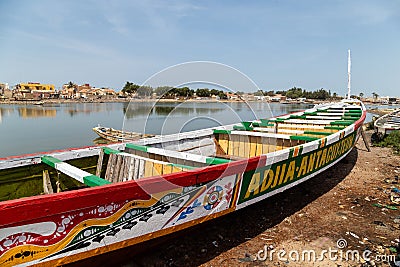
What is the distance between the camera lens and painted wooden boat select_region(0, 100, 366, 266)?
2.13m

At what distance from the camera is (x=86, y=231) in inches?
93.3

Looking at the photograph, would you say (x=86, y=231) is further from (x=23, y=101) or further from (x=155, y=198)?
(x=23, y=101)

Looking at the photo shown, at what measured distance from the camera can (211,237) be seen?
13.8ft

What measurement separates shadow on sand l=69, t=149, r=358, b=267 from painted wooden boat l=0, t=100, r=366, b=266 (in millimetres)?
323

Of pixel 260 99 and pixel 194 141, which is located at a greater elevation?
Answer: pixel 260 99

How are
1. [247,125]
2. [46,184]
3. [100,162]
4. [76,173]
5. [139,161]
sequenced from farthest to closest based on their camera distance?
[247,125] < [100,162] < [139,161] < [46,184] < [76,173]

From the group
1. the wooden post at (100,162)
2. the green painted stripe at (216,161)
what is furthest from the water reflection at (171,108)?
the green painted stripe at (216,161)

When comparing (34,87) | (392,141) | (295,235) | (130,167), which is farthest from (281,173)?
(34,87)

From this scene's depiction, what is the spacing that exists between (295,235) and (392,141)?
32.8ft

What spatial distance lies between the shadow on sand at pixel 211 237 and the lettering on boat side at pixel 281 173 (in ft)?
2.34

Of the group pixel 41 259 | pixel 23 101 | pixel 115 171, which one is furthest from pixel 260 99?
pixel 23 101

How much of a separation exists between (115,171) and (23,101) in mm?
116172

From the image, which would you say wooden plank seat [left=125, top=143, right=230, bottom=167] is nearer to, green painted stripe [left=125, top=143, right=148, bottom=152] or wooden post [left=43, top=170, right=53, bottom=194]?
green painted stripe [left=125, top=143, right=148, bottom=152]

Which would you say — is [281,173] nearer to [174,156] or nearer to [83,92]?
[174,156]
